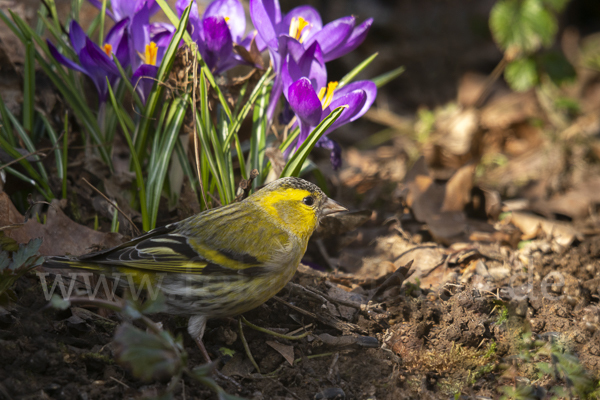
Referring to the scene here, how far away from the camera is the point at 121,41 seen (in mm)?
2896

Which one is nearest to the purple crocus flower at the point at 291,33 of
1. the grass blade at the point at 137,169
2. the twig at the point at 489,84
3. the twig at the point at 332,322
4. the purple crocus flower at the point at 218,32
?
the purple crocus flower at the point at 218,32

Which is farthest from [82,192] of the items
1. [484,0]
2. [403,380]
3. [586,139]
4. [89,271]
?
[484,0]

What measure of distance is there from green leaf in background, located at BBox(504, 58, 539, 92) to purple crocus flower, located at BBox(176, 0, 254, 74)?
3605 millimetres

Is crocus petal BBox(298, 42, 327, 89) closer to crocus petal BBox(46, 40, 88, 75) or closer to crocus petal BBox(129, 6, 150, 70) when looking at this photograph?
crocus petal BBox(129, 6, 150, 70)

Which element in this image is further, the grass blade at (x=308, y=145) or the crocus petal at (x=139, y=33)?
the crocus petal at (x=139, y=33)

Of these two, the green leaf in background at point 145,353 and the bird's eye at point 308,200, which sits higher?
the green leaf in background at point 145,353

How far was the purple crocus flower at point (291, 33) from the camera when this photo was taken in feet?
9.45

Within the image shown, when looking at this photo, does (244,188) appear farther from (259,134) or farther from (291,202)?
(259,134)

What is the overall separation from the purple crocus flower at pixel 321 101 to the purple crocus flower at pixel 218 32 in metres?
0.48

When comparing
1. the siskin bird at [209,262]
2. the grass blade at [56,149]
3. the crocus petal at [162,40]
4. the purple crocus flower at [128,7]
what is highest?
the purple crocus flower at [128,7]

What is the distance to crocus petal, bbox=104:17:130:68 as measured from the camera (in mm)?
2902

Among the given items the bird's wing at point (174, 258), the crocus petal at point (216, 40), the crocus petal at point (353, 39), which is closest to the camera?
the bird's wing at point (174, 258)

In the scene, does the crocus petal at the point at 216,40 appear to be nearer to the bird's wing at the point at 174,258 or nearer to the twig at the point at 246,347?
the bird's wing at the point at 174,258

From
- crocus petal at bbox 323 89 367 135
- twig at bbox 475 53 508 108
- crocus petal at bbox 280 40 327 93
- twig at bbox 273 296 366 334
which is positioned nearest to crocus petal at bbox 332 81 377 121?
crocus petal at bbox 323 89 367 135
